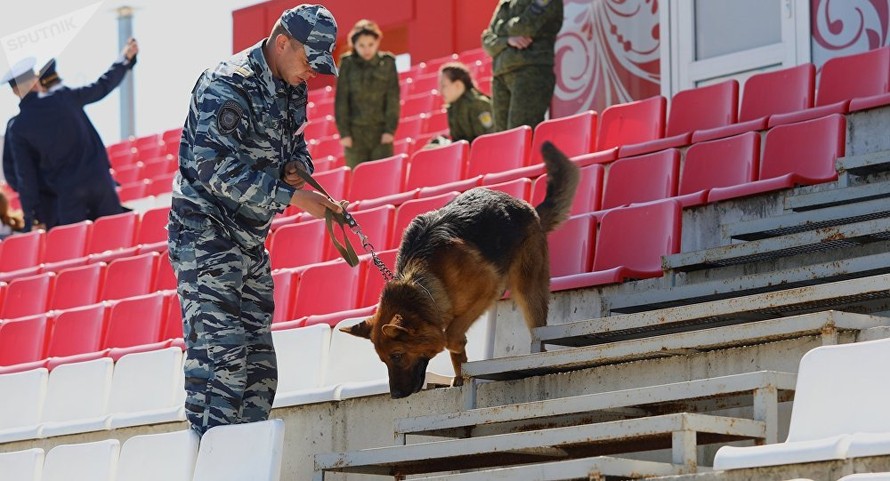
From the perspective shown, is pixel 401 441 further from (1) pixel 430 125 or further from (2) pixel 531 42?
(1) pixel 430 125

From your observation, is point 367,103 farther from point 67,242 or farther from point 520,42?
point 67,242

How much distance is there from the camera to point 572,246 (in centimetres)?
545

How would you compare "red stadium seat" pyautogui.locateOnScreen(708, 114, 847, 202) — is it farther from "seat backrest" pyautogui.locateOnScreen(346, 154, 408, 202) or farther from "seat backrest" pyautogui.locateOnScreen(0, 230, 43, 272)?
"seat backrest" pyautogui.locateOnScreen(0, 230, 43, 272)

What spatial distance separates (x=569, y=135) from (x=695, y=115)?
766 mm

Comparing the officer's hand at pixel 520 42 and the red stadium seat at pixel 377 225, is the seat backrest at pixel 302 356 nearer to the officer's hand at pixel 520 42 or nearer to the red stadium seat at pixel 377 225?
the red stadium seat at pixel 377 225

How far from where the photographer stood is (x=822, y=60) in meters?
7.59

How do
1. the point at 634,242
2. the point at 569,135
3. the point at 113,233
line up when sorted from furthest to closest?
1. the point at 113,233
2. the point at 569,135
3. the point at 634,242

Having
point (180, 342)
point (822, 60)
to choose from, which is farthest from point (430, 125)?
point (180, 342)

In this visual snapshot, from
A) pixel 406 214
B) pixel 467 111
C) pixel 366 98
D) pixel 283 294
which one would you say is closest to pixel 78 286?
pixel 283 294

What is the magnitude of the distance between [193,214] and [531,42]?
3.97m

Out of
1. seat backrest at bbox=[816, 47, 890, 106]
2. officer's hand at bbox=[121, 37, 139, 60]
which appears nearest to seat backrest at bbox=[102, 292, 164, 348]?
officer's hand at bbox=[121, 37, 139, 60]

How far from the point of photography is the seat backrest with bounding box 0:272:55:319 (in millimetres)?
7844

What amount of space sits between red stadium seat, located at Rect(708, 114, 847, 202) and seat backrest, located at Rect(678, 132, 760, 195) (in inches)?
2.1

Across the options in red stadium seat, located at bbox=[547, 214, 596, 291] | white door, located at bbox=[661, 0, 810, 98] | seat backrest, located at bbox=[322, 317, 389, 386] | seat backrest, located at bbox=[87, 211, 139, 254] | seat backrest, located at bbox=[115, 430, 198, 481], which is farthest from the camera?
seat backrest, located at bbox=[87, 211, 139, 254]
